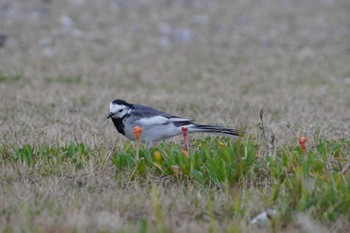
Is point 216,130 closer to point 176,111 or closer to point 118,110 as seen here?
point 118,110

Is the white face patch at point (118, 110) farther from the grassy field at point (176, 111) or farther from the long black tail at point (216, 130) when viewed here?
the long black tail at point (216, 130)

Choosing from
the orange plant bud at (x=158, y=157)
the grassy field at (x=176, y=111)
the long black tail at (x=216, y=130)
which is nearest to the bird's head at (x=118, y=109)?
the grassy field at (x=176, y=111)

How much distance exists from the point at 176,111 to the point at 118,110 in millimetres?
3393

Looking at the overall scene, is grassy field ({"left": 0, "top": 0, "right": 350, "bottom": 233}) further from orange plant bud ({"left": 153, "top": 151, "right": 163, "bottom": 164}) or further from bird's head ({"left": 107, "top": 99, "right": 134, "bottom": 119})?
bird's head ({"left": 107, "top": 99, "right": 134, "bottom": 119})

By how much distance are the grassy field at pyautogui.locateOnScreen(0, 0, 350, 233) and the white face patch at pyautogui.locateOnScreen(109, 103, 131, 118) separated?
0.28 m

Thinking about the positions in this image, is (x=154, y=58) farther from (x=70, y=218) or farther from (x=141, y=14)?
(x=70, y=218)

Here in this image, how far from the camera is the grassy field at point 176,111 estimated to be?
4328 mm

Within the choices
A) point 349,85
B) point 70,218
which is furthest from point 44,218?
point 349,85

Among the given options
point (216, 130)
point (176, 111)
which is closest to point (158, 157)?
point (216, 130)

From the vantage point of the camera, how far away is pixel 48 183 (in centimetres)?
490

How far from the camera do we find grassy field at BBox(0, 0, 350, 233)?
4.33 meters

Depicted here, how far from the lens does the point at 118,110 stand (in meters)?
6.17

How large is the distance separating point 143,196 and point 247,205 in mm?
675

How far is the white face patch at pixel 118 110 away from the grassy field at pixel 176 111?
28cm
